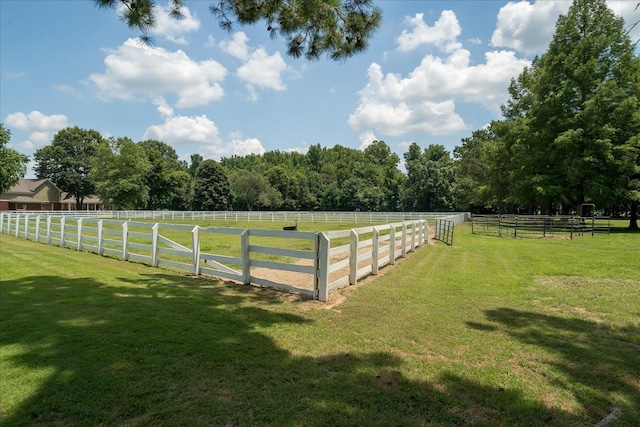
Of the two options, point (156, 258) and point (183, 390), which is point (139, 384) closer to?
point (183, 390)

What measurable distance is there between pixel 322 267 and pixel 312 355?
2.43 m

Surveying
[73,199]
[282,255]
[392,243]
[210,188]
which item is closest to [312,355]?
[282,255]

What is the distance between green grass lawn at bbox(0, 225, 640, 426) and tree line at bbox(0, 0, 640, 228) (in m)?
17.8

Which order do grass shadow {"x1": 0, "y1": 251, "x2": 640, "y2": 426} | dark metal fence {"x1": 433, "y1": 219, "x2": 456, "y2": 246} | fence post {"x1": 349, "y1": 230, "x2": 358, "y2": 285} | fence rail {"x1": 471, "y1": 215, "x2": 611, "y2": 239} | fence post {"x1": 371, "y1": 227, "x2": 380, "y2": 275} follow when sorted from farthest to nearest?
fence rail {"x1": 471, "y1": 215, "x2": 611, "y2": 239} → dark metal fence {"x1": 433, "y1": 219, "x2": 456, "y2": 246} → fence post {"x1": 371, "y1": 227, "x2": 380, "y2": 275} → fence post {"x1": 349, "y1": 230, "x2": 358, "y2": 285} → grass shadow {"x1": 0, "y1": 251, "x2": 640, "y2": 426}

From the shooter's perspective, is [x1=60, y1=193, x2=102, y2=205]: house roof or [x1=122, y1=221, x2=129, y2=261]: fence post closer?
[x1=122, y1=221, x2=129, y2=261]: fence post

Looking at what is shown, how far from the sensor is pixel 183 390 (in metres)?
3.00

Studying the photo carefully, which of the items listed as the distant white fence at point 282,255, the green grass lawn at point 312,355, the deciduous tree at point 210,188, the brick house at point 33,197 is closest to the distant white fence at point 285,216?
the distant white fence at point 282,255

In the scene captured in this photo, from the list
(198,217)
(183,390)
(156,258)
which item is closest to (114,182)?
(198,217)

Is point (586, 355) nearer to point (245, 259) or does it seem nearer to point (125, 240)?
point (245, 259)

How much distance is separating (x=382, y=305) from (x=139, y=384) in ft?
12.7

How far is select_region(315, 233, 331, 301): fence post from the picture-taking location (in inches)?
241

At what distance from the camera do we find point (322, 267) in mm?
6219

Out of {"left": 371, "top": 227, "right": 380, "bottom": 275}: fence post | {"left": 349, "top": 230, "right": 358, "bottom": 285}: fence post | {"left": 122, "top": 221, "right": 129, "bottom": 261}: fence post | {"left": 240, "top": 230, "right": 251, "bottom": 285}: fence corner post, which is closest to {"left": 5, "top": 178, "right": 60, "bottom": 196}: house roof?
{"left": 122, "top": 221, "right": 129, "bottom": 261}: fence post

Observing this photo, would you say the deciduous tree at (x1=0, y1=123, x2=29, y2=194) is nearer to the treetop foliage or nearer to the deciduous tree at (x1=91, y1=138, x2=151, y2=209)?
the deciduous tree at (x1=91, y1=138, x2=151, y2=209)
